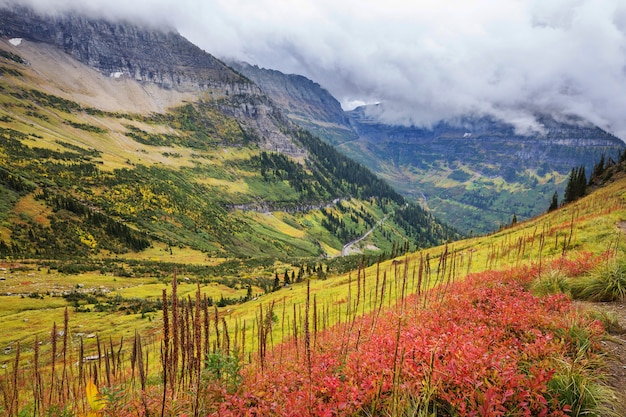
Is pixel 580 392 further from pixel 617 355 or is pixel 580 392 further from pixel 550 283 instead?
pixel 550 283

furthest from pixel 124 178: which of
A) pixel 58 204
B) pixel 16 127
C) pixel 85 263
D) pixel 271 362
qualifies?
pixel 271 362

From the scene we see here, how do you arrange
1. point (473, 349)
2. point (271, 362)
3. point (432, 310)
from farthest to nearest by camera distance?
1. point (432, 310)
2. point (271, 362)
3. point (473, 349)

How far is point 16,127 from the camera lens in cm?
19312

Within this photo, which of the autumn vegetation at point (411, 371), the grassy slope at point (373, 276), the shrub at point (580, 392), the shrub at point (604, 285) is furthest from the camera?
the grassy slope at point (373, 276)

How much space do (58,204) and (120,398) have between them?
123 meters

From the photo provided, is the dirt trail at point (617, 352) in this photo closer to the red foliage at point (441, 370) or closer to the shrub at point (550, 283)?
the red foliage at point (441, 370)

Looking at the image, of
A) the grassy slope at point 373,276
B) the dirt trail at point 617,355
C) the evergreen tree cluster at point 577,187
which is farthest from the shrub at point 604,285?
the evergreen tree cluster at point 577,187

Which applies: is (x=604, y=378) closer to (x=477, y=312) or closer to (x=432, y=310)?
(x=477, y=312)

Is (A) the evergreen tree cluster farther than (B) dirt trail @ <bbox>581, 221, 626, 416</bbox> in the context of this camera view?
Yes

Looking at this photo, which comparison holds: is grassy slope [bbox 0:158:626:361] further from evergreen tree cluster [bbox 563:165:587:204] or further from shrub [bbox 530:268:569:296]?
evergreen tree cluster [bbox 563:165:587:204]

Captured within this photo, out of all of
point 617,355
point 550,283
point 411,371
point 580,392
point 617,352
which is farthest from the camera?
point 550,283

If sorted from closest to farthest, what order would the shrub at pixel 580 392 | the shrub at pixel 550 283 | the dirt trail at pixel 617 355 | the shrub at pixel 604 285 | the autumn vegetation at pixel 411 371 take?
the shrub at pixel 580 392 < the autumn vegetation at pixel 411 371 < the dirt trail at pixel 617 355 < the shrub at pixel 604 285 < the shrub at pixel 550 283

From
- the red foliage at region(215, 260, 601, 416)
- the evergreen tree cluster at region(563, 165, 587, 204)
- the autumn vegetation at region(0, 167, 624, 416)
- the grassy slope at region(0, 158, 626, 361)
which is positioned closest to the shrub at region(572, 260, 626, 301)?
the autumn vegetation at region(0, 167, 624, 416)

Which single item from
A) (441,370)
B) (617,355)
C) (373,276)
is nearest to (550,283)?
(617,355)
